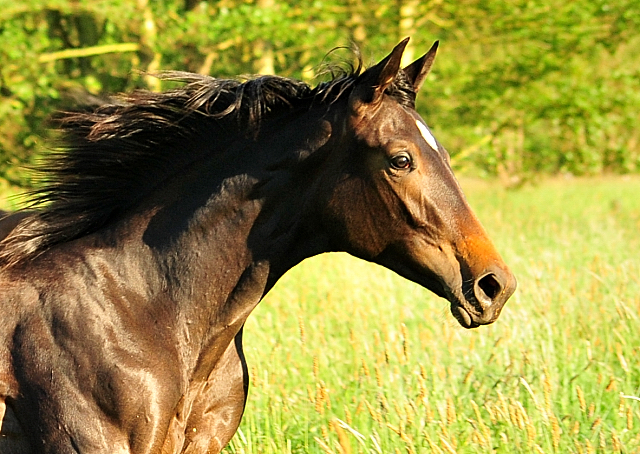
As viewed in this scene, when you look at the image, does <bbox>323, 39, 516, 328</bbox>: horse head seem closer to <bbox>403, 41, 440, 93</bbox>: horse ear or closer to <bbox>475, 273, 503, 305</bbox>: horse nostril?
<bbox>475, 273, 503, 305</bbox>: horse nostril

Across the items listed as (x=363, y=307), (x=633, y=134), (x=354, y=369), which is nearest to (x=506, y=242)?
(x=363, y=307)

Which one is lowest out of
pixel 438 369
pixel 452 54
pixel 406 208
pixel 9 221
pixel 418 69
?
pixel 452 54

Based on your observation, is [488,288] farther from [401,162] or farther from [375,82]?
[375,82]

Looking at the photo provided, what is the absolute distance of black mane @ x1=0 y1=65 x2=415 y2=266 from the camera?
2.96 metres

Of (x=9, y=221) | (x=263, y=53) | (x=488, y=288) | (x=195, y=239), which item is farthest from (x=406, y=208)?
(x=263, y=53)

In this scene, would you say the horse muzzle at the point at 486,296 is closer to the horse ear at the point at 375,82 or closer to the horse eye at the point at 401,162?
the horse eye at the point at 401,162

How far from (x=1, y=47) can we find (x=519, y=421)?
7614 millimetres

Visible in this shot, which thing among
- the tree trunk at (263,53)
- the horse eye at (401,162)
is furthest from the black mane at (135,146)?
the tree trunk at (263,53)

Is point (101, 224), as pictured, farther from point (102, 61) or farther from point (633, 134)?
point (633, 134)

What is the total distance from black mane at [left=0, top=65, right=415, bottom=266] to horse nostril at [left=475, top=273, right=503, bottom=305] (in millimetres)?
877

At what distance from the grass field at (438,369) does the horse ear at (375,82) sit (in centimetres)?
82

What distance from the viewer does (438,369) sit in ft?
14.8

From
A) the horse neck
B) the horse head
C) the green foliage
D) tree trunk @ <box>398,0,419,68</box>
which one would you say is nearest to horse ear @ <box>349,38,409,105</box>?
the horse head

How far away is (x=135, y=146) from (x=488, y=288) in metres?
1.37
